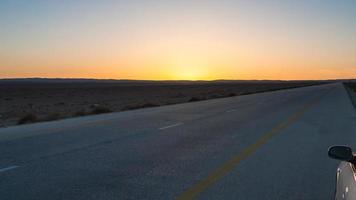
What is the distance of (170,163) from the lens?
943cm

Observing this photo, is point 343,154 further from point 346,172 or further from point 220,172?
point 220,172

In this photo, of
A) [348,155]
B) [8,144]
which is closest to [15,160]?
[8,144]

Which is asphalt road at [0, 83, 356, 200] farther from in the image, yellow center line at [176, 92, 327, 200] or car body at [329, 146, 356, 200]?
car body at [329, 146, 356, 200]

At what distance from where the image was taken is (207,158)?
→ 1004cm

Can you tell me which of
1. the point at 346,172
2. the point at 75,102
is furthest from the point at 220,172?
the point at 75,102

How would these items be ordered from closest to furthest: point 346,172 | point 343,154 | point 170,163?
point 343,154 < point 346,172 < point 170,163

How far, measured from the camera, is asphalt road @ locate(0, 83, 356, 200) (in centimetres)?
700

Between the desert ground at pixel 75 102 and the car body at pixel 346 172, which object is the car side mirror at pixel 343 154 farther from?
the desert ground at pixel 75 102

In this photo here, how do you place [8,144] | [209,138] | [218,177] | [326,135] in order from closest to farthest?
[218,177], [8,144], [209,138], [326,135]

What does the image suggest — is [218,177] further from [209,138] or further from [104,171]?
[209,138]

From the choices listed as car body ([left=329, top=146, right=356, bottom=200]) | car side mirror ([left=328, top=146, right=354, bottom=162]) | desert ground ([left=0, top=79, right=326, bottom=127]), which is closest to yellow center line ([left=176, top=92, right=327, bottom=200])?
car body ([left=329, top=146, right=356, bottom=200])

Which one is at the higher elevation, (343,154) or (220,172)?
(343,154)

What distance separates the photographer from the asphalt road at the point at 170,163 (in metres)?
7.00

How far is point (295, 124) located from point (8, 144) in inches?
389
